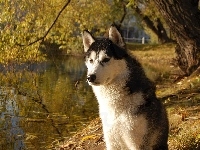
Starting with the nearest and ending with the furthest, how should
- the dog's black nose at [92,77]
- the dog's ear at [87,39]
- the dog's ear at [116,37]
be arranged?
Answer: the dog's black nose at [92,77] < the dog's ear at [116,37] < the dog's ear at [87,39]

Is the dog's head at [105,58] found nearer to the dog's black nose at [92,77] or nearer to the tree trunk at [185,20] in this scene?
the dog's black nose at [92,77]

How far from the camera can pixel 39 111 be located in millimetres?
12867

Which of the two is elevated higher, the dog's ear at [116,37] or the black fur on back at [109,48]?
the dog's ear at [116,37]

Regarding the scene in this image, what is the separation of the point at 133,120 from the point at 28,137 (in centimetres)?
582

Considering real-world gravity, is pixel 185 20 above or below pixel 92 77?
above

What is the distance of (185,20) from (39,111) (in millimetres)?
5557

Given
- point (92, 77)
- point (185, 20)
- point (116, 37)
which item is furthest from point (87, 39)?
point (185, 20)

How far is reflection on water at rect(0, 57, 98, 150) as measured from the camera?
1003cm

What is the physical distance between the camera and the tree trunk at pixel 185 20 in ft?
33.1

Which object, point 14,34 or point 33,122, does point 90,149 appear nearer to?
Answer: point 33,122

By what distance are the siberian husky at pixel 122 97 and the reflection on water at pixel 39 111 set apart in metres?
4.65

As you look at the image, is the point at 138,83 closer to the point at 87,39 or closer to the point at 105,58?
the point at 105,58

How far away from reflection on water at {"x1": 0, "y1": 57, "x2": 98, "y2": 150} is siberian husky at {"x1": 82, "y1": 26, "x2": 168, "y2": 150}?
183 inches

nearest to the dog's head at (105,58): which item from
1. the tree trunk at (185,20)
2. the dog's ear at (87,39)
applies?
the dog's ear at (87,39)
